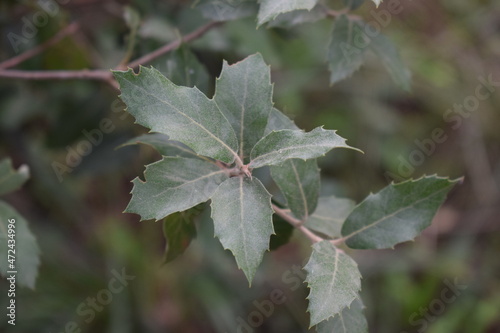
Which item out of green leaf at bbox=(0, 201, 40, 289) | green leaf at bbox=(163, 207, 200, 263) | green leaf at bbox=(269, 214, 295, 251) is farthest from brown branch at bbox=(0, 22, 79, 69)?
green leaf at bbox=(269, 214, 295, 251)

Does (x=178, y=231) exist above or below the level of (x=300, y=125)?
above

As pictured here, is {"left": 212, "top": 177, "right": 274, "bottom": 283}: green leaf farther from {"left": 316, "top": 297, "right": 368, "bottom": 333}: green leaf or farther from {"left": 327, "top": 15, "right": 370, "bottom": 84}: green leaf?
{"left": 327, "top": 15, "right": 370, "bottom": 84}: green leaf

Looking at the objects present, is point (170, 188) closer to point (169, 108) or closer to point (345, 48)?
point (169, 108)

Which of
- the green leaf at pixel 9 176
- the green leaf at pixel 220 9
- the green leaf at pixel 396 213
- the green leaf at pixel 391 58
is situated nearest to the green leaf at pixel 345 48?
the green leaf at pixel 391 58

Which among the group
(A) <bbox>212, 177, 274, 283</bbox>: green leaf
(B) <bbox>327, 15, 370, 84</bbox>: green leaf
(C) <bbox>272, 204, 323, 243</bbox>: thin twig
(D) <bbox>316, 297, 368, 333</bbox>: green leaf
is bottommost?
(D) <bbox>316, 297, 368, 333</bbox>: green leaf

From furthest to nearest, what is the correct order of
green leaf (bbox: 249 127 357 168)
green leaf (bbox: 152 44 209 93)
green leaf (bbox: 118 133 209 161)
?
1. green leaf (bbox: 152 44 209 93)
2. green leaf (bbox: 118 133 209 161)
3. green leaf (bbox: 249 127 357 168)

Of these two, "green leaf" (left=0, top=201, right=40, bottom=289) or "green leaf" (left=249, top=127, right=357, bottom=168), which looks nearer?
"green leaf" (left=249, top=127, right=357, bottom=168)

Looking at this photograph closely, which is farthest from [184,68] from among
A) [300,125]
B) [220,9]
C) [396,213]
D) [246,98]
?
[300,125]
